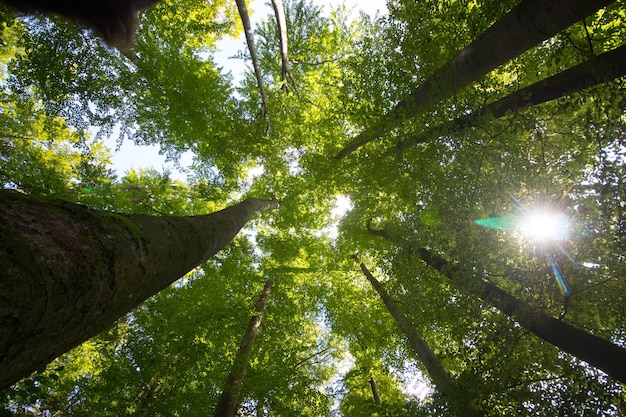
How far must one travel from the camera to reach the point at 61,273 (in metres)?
1.33

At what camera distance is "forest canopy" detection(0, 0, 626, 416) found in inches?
170

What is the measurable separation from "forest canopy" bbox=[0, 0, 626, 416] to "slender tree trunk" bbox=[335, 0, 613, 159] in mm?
25

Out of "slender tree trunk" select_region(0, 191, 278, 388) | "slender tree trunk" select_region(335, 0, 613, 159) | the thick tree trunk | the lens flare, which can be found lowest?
"slender tree trunk" select_region(0, 191, 278, 388)

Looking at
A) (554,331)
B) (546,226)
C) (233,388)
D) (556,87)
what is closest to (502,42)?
(556,87)

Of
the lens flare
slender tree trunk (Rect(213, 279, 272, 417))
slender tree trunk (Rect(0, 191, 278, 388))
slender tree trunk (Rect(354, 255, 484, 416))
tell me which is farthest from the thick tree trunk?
slender tree trunk (Rect(0, 191, 278, 388))

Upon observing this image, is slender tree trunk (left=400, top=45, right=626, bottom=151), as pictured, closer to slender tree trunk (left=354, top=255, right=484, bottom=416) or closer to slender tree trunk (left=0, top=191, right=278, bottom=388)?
slender tree trunk (left=354, top=255, right=484, bottom=416)

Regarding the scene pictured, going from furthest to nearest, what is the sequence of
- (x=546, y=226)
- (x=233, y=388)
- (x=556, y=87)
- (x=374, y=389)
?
1. (x=374, y=389)
2. (x=233, y=388)
3. (x=546, y=226)
4. (x=556, y=87)

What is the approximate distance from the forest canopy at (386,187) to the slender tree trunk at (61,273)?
320 millimetres

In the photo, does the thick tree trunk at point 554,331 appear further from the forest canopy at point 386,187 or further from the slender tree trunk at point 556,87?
the slender tree trunk at point 556,87

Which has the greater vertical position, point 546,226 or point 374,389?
point 546,226

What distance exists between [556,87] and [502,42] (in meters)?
1.76

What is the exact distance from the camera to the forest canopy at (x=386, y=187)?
4.32 m

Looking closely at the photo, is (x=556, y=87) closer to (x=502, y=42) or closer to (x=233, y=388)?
(x=502, y=42)

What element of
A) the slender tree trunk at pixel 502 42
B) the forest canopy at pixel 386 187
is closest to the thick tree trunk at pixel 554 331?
the forest canopy at pixel 386 187
